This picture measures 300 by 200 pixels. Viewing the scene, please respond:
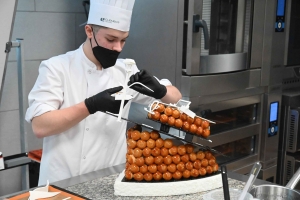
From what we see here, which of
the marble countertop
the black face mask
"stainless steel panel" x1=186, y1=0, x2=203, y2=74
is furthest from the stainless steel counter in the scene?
"stainless steel panel" x1=186, y1=0, x2=203, y2=74

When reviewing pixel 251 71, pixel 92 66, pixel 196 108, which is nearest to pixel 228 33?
pixel 251 71

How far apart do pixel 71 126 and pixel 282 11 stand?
174cm

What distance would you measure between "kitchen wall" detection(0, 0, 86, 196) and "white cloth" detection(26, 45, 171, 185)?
0.76 metres

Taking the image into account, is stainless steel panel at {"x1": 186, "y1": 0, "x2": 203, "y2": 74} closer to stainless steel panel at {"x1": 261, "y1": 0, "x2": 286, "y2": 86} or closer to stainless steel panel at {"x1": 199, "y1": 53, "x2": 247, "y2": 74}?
stainless steel panel at {"x1": 199, "y1": 53, "x2": 247, "y2": 74}

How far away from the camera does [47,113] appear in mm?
1665

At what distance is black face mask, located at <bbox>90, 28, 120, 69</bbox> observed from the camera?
5.85 feet

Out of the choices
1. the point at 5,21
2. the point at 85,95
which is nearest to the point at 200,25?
the point at 85,95

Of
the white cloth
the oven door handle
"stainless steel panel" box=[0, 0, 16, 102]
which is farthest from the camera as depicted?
the oven door handle

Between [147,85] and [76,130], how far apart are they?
1.23 feet

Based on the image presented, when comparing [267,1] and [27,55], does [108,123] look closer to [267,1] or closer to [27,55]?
[27,55]

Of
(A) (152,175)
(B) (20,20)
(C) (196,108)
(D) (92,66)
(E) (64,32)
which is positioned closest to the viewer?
(A) (152,175)

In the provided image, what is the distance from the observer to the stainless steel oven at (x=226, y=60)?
2277mm

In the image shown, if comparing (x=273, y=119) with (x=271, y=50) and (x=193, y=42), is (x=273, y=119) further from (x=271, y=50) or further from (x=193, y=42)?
(x=193, y=42)

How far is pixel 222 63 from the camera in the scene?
95.3 inches
